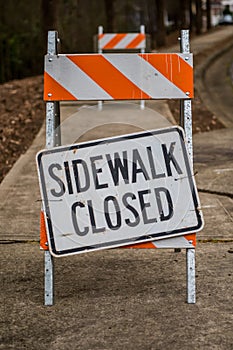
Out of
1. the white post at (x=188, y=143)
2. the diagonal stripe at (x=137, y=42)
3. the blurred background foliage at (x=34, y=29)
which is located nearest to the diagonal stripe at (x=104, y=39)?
the diagonal stripe at (x=137, y=42)

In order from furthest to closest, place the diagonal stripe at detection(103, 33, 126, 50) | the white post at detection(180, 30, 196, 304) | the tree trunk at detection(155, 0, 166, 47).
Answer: the tree trunk at detection(155, 0, 166, 47) → the diagonal stripe at detection(103, 33, 126, 50) → the white post at detection(180, 30, 196, 304)

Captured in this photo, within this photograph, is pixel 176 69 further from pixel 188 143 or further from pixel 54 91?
pixel 54 91

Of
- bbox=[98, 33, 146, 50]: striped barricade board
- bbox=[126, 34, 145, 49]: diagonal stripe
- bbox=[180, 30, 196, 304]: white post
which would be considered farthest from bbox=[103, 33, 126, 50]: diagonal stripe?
bbox=[180, 30, 196, 304]: white post

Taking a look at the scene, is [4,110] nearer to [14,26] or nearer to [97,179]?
[97,179]

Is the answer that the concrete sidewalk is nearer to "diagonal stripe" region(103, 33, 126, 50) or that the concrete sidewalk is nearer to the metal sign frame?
the metal sign frame

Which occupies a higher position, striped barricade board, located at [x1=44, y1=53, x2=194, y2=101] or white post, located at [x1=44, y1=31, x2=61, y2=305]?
striped barricade board, located at [x1=44, y1=53, x2=194, y2=101]

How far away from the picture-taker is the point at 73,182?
A: 4.87m

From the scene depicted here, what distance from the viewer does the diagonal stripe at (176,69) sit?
4902mm

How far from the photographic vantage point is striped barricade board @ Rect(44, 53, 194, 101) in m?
4.89

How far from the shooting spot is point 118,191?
4871mm

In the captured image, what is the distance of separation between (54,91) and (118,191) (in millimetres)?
682

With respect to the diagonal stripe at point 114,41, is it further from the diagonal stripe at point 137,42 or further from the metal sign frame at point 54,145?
the metal sign frame at point 54,145

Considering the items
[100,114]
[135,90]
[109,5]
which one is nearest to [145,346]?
[135,90]

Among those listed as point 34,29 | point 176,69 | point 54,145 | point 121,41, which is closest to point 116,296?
point 54,145
